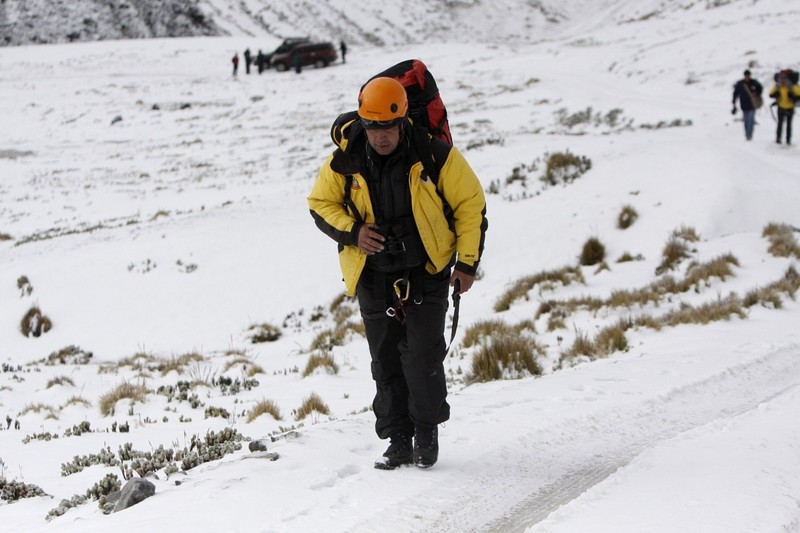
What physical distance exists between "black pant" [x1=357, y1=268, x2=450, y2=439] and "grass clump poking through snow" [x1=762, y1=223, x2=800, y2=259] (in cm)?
Answer: 848

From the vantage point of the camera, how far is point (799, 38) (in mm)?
27891

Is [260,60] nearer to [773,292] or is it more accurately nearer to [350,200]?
[773,292]

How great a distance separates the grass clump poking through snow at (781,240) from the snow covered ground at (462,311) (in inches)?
7.8

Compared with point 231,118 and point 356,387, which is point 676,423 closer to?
point 356,387

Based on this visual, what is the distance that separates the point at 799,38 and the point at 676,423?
28127mm

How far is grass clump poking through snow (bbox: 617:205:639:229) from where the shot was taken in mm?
13789

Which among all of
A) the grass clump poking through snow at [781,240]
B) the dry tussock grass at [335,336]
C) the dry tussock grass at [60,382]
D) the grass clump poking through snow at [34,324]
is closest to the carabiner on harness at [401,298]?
the dry tussock grass at [335,336]

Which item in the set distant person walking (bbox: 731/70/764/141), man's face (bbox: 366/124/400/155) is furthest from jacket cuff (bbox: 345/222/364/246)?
distant person walking (bbox: 731/70/764/141)

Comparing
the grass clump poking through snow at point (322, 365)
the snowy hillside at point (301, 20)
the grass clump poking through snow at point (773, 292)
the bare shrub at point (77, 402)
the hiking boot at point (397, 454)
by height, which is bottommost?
the bare shrub at point (77, 402)

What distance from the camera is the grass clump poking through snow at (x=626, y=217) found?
1379 centimetres

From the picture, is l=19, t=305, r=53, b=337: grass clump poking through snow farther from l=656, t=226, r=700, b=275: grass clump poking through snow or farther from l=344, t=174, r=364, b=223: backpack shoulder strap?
l=344, t=174, r=364, b=223: backpack shoulder strap

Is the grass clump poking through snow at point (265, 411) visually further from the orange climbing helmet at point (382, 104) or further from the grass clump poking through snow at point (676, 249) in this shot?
the grass clump poking through snow at point (676, 249)

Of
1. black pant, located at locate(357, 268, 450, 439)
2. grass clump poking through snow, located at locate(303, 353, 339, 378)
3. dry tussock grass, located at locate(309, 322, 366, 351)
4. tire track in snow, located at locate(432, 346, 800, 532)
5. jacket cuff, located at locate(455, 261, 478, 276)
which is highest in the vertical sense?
jacket cuff, located at locate(455, 261, 478, 276)

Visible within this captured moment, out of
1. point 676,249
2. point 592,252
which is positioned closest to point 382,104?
point 676,249
